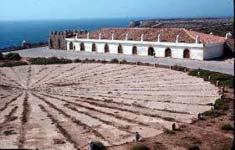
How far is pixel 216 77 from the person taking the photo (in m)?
41.9

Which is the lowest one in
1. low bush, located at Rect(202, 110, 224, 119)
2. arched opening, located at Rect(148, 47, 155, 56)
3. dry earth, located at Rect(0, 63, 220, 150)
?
dry earth, located at Rect(0, 63, 220, 150)

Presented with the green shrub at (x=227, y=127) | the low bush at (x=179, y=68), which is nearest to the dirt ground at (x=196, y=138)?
the green shrub at (x=227, y=127)

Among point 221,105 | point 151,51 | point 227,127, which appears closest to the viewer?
point 227,127

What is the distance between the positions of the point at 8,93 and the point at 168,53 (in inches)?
1014

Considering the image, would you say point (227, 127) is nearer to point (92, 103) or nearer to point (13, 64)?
point (92, 103)

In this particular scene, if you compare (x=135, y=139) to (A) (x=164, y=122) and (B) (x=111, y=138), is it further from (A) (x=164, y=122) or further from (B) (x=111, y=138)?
(A) (x=164, y=122)

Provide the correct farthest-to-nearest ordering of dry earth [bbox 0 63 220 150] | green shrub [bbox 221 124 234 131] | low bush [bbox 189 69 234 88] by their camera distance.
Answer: low bush [bbox 189 69 234 88] → green shrub [bbox 221 124 234 131] → dry earth [bbox 0 63 220 150]

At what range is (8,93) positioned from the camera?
38.2m

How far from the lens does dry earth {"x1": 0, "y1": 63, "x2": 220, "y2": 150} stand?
86.2 ft

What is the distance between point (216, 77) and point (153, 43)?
1842 centimetres

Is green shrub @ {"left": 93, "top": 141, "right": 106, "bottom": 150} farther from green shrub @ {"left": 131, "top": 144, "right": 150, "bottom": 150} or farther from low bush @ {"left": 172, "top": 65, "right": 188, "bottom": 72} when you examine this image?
low bush @ {"left": 172, "top": 65, "right": 188, "bottom": 72}

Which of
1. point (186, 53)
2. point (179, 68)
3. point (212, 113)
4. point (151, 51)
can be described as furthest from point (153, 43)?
point (212, 113)

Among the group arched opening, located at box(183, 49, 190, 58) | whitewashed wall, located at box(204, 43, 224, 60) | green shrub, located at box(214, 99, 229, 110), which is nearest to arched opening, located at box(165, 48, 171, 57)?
arched opening, located at box(183, 49, 190, 58)

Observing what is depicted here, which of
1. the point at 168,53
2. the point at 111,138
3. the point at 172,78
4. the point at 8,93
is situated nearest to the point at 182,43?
the point at 168,53
